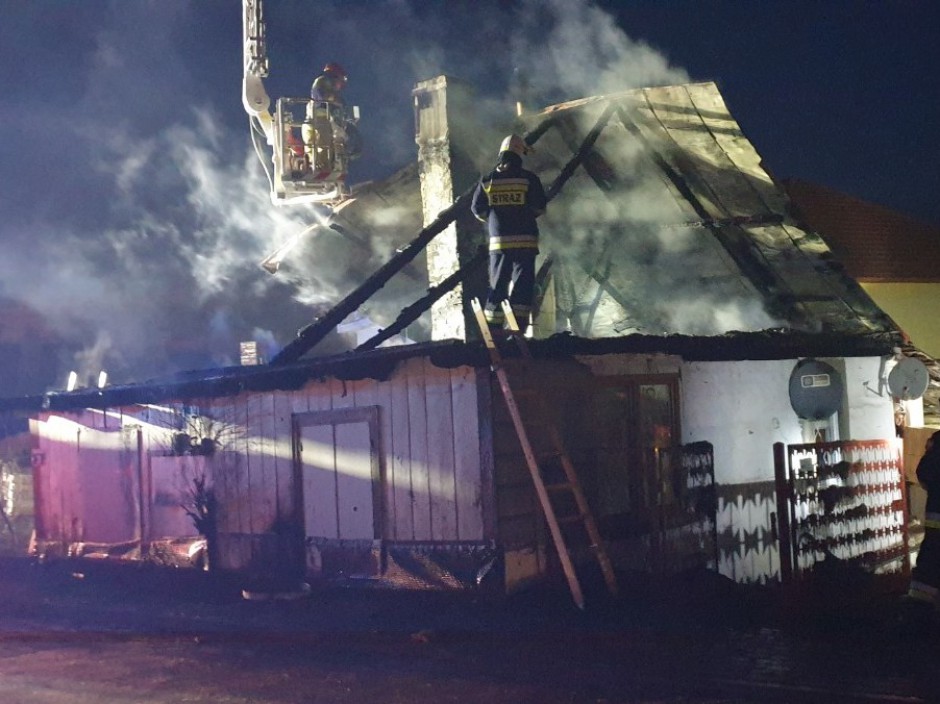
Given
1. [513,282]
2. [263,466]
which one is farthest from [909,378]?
[263,466]

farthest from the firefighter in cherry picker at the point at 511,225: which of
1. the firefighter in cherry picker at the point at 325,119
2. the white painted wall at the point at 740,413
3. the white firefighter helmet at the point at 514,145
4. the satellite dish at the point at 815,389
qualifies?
the firefighter in cherry picker at the point at 325,119

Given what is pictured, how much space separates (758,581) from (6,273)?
1984 cm

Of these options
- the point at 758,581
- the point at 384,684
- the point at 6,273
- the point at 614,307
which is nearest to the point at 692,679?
the point at 384,684

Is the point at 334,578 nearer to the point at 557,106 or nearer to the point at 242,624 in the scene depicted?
the point at 242,624

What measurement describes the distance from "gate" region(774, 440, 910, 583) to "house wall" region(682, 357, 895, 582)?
3.91 ft

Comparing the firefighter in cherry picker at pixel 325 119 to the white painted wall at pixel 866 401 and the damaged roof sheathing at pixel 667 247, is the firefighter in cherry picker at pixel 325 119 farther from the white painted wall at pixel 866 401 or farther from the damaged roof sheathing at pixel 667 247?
the white painted wall at pixel 866 401

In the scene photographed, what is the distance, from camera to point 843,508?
909cm

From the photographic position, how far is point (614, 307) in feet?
45.4

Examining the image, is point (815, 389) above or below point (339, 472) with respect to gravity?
above

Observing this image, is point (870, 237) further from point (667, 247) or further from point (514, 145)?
point (514, 145)

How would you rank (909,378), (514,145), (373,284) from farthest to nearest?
(373,284) → (909,378) → (514,145)

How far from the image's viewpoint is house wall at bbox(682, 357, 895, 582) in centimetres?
1088

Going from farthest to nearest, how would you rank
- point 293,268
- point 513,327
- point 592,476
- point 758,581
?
1. point 293,268
2. point 758,581
3. point 592,476
4. point 513,327

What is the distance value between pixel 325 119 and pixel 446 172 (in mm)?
3877
